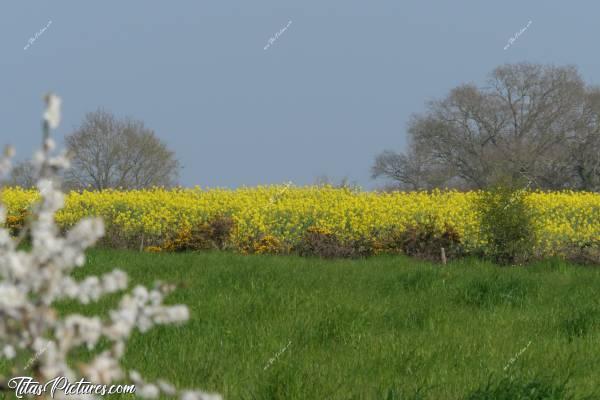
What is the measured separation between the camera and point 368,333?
6719mm

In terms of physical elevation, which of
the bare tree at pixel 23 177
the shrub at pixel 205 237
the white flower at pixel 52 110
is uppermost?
the bare tree at pixel 23 177

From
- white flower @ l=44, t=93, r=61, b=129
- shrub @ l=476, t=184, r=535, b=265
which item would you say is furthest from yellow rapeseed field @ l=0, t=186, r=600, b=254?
white flower @ l=44, t=93, r=61, b=129

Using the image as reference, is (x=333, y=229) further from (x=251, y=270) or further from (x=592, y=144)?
(x=592, y=144)

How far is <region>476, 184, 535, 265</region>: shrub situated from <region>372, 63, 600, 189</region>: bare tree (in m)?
27.2

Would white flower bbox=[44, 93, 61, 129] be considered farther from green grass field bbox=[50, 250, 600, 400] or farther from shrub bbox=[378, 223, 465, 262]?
shrub bbox=[378, 223, 465, 262]

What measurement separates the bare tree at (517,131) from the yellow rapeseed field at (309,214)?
21.5 meters

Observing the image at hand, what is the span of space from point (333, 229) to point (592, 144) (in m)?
30.1

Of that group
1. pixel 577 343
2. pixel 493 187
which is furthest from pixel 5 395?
pixel 493 187

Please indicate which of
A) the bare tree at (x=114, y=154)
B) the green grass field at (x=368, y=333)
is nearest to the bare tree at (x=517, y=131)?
the bare tree at (x=114, y=154)

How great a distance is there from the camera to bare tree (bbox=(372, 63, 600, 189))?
142 ft

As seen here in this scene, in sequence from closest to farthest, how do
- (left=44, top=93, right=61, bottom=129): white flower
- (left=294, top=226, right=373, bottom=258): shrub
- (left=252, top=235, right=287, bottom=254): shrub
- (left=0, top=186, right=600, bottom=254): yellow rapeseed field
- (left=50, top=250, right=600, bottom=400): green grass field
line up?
(left=44, top=93, right=61, bottom=129): white flower → (left=50, top=250, right=600, bottom=400): green grass field → (left=252, top=235, right=287, bottom=254): shrub → (left=294, top=226, right=373, bottom=258): shrub → (left=0, top=186, right=600, bottom=254): yellow rapeseed field

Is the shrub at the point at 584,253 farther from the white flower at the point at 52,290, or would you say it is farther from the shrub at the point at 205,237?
the white flower at the point at 52,290

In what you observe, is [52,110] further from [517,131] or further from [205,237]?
[517,131]

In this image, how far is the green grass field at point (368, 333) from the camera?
4.88 metres
